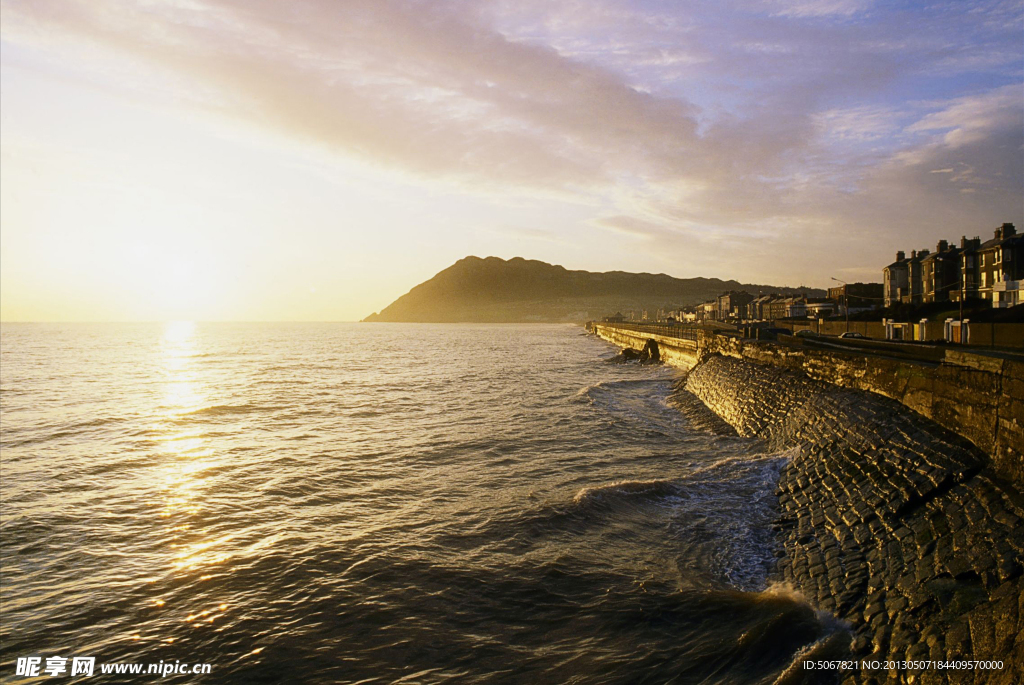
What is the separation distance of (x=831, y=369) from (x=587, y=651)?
1479cm

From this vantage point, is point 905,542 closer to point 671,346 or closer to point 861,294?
point 671,346

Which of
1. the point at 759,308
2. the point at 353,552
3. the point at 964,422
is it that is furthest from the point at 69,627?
the point at 759,308

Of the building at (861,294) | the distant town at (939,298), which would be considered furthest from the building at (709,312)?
the building at (861,294)

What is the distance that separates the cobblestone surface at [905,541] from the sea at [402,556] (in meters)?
0.55

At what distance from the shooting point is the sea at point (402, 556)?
22.0ft

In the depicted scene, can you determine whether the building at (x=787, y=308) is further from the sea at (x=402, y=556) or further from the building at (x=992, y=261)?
the sea at (x=402, y=556)

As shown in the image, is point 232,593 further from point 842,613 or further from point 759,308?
point 759,308

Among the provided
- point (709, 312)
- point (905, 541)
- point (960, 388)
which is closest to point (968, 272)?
point (960, 388)

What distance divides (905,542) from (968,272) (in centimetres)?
7210

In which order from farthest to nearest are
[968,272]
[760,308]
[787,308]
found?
[760,308]
[787,308]
[968,272]

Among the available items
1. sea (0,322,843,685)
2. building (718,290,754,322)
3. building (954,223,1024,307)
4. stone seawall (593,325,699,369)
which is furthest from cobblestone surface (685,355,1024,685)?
building (718,290,754,322)

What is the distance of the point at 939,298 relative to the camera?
6525 cm

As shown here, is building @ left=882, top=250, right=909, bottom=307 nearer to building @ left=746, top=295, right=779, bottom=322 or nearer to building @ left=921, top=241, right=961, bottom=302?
building @ left=921, top=241, right=961, bottom=302

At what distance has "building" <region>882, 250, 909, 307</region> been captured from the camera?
264 ft
